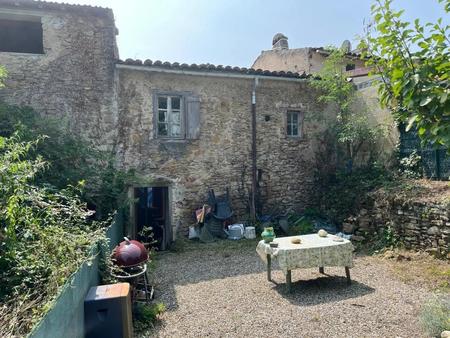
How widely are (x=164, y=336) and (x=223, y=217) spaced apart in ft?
16.9

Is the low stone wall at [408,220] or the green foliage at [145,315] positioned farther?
the low stone wall at [408,220]

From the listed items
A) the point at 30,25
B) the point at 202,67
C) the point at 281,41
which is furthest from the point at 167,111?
the point at 281,41

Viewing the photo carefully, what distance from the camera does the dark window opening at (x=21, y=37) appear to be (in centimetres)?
939

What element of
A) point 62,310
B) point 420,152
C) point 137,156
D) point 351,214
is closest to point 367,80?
point 420,152

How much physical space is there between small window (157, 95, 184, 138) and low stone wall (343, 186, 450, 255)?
18.0 feet

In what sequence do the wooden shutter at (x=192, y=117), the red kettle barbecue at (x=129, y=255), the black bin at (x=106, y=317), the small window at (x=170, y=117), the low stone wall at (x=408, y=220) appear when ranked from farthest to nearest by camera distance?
1. the wooden shutter at (x=192, y=117)
2. the small window at (x=170, y=117)
3. the low stone wall at (x=408, y=220)
4. the red kettle barbecue at (x=129, y=255)
5. the black bin at (x=106, y=317)

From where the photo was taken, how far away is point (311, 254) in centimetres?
548

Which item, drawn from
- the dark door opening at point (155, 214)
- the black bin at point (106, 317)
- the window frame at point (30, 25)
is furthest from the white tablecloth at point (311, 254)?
the window frame at point (30, 25)

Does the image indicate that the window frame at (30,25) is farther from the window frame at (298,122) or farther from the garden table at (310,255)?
the garden table at (310,255)

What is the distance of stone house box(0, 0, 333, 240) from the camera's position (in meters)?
8.30

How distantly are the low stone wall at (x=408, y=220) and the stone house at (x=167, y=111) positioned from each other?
98.4 inches

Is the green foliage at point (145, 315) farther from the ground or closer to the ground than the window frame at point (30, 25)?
closer to the ground

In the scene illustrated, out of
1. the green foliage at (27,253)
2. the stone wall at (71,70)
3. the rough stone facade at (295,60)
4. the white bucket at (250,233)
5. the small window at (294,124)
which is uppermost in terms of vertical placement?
the rough stone facade at (295,60)

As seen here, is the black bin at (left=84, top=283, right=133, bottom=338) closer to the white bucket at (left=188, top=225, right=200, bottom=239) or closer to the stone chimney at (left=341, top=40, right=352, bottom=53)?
the white bucket at (left=188, top=225, right=200, bottom=239)
